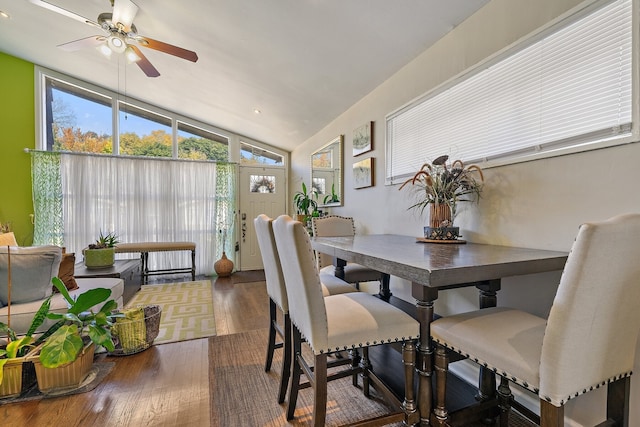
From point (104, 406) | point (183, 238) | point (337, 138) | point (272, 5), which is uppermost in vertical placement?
point (272, 5)

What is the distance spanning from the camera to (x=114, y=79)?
14.8ft

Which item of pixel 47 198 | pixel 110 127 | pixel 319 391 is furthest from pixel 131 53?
pixel 47 198

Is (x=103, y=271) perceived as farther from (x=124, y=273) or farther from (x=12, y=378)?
(x=12, y=378)

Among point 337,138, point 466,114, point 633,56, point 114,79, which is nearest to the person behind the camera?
point 633,56

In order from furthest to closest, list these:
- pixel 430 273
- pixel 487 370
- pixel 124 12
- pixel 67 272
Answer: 1. pixel 67 272
2. pixel 124 12
3. pixel 487 370
4. pixel 430 273

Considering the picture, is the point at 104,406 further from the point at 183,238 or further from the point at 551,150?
the point at 183,238

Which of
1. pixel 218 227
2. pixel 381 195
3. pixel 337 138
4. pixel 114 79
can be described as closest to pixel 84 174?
pixel 114 79

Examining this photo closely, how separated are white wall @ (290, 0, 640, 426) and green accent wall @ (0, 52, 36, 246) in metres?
5.51

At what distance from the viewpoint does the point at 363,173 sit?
312 cm

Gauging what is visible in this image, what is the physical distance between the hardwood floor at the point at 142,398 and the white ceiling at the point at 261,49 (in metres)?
2.65

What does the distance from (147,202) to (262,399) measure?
14.5 ft

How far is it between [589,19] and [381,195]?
180 centimetres

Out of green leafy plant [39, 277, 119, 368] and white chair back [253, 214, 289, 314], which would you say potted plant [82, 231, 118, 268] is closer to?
green leafy plant [39, 277, 119, 368]

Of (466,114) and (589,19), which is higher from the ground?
(589,19)
